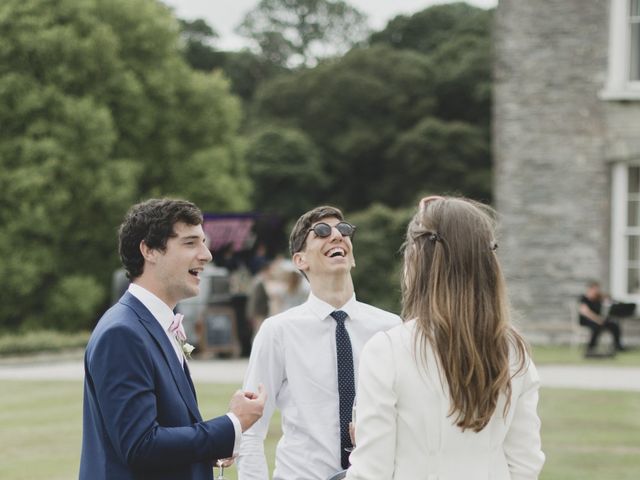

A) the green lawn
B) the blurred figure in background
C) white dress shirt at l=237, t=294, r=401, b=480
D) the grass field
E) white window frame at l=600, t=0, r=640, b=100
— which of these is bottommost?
the green lawn

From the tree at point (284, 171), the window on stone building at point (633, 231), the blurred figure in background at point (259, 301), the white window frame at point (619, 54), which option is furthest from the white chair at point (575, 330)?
→ the tree at point (284, 171)

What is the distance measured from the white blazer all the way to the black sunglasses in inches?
55.3

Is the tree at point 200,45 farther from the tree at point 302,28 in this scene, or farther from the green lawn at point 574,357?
the green lawn at point 574,357

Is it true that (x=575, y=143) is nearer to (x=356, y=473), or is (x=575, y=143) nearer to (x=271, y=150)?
(x=356, y=473)

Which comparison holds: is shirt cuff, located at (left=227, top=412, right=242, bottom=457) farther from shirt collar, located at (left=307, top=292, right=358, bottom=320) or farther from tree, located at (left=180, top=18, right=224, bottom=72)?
tree, located at (left=180, top=18, right=224, bottom=72)

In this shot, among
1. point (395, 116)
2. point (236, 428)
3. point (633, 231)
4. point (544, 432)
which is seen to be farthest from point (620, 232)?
point (395, 116)

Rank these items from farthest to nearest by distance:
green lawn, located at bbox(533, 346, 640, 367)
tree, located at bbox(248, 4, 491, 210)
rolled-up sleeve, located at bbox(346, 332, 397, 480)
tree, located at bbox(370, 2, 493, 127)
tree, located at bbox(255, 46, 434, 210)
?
tree, located at bbox(255, 46, 434, 210) → tree, located at bbox(370, 2, 493, 127) → tree, located at bbox(248, 4, 491, 210) → green lawn, located at bbox(533, 346, 640, 367) → rolled-up sleeve, located at bbox(346, 332, 397, 480)

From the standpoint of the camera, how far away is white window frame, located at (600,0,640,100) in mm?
19094

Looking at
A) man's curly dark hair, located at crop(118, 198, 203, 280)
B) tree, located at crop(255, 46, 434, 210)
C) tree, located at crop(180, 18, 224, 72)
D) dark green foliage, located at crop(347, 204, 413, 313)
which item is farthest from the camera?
tree, located at crop(180, 18, 224, 72)

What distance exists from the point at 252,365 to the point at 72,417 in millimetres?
7540

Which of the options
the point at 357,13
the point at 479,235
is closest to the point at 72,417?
the point at 479,235

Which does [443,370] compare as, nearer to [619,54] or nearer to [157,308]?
[157,308]

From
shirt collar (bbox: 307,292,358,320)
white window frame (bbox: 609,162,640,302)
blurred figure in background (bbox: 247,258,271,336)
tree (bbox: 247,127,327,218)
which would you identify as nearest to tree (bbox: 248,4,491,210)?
tree (bbox: 247,127,327,218)

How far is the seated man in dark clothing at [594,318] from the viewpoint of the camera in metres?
17.2
